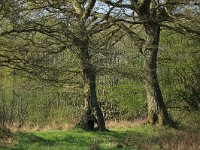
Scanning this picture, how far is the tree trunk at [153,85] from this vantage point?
21.7 meters

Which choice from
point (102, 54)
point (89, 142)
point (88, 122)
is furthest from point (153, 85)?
point (89, 142)

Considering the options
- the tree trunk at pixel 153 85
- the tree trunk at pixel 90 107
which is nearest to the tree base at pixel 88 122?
the tree trunk at pixel 90 107

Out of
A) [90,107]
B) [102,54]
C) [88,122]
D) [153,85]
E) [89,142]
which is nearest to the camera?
[89,142]

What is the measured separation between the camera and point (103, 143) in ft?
47.3

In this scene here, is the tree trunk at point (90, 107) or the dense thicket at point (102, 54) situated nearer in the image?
the dense thicket at point (102, 54)

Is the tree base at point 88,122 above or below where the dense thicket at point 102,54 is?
below

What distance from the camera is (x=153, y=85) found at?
72.7 feet

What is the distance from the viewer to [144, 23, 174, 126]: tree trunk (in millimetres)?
21734

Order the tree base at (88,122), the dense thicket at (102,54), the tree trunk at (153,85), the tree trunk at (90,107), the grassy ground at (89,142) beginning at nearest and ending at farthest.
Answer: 1. the grassy ground at (89,142)
2. the dense thicket at (102,54)
3. the tree base at (88,122)
4. the tree trunk at (90,107)
5. the tree trunk at (153,85)

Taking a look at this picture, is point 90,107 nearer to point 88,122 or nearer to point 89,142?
point 88,122

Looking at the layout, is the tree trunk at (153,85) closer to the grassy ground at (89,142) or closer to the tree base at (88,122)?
the tree base at (88,122)

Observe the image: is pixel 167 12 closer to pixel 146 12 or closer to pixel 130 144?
pixel 146 12

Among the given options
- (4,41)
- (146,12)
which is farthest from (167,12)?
(4,41)

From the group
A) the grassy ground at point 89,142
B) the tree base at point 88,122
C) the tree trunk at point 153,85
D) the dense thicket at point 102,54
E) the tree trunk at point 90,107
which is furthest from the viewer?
the tree trunk at point 153,85
